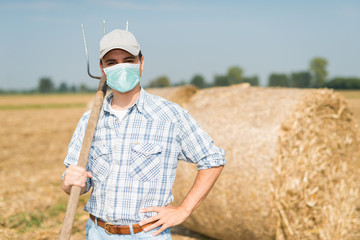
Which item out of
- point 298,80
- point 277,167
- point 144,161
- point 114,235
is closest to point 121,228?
point 114,235

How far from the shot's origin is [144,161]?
245 centimetres

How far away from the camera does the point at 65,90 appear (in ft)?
440

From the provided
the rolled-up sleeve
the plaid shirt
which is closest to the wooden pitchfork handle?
the plaid shirt

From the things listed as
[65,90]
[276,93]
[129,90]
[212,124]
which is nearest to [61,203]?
[212,124]

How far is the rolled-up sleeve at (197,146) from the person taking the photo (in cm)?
249

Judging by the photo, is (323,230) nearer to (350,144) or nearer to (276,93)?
(350,144)

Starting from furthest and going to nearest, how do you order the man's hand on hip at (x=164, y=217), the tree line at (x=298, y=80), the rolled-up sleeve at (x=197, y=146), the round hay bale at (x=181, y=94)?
the tree line at (x=298, y=80), the round hay bale at (x=181, y=94), the rolled-up sleeve at (x=197, y=146), the man's hand on hip at (x=164, y=217)

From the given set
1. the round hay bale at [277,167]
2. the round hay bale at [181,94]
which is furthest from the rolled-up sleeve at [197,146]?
the round hay bale at [181,94]

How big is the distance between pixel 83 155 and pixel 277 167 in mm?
→ 2526

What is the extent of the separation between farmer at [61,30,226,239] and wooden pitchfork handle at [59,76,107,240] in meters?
0.07

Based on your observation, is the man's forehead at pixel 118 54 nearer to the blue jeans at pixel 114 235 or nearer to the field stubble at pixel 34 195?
the blue jeans at pixel 114 235

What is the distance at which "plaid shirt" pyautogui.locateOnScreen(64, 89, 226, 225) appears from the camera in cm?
244

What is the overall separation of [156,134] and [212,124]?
2.30 metres

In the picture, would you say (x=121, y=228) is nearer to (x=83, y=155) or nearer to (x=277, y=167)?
(x=83, y=155)
